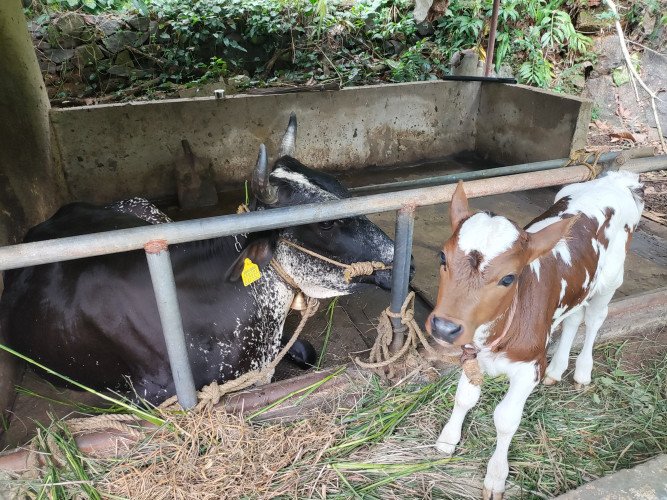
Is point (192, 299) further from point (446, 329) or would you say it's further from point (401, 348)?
point (446, 329)

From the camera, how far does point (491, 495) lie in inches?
82.1

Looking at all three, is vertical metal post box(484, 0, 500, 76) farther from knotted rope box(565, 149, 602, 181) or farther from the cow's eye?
the cow's eye

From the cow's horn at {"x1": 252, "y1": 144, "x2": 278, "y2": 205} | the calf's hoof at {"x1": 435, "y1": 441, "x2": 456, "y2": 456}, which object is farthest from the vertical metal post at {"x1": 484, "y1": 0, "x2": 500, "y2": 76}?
the calf's hoof at {"x1": 435, "y1": 441, "x2": 456, "y2": 456}

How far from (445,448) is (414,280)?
2.02m

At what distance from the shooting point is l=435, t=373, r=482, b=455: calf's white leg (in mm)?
2197

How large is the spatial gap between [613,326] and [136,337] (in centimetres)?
272

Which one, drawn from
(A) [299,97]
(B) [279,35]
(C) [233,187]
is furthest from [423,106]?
(B) [279,35]

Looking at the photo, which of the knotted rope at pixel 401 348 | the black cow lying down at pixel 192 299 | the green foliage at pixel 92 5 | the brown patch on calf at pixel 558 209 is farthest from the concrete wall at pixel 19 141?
the green foliage at pixel 92 5

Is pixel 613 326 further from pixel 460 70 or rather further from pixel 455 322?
pixel 460 70

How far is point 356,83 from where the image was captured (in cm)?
870

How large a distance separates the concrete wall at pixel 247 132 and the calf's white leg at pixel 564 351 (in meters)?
4.45

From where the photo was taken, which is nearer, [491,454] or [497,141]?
[491,454]

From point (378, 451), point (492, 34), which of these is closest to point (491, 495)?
point (378, 451)

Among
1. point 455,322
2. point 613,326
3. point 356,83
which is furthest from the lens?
point 356,83
